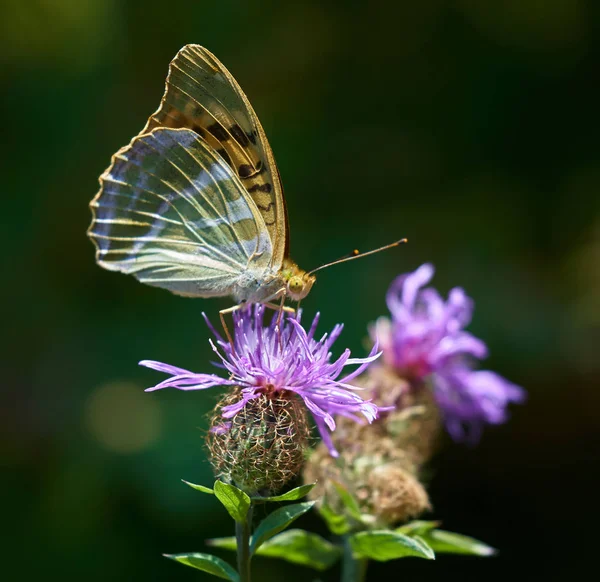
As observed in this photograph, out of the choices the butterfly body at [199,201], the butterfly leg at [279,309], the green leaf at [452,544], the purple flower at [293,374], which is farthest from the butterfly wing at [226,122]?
the green leaf at [452,544]

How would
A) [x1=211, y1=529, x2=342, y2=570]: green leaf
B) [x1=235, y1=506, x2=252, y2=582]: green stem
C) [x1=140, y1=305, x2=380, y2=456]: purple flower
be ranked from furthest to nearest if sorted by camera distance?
[x1=211, y1=529, x2=342, y2=570]: green leaf
[x1=140, y1=305, x2=380, y2=456]: purple flower
[x1=235, y1=506, x2=252, y2=582]: green stem

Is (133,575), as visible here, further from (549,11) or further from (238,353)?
(549,11)

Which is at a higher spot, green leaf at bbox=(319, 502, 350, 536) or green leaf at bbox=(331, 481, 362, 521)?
green leaf at bbox=(331, 481, 362, 521)

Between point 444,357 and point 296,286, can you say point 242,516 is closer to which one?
point 296,286

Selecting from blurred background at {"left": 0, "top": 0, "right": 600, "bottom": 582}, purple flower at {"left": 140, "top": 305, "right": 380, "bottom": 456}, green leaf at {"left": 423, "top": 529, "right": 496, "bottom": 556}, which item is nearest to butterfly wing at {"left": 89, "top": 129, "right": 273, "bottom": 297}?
purple flower at {"left": 140, "top": 305, "right": 380, "bottom": 456}

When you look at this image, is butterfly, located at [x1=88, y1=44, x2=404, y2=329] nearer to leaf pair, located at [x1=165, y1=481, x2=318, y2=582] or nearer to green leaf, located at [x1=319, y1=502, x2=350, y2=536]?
green leaf, located at [x1=319, y1=502, x2=350, y2=536]

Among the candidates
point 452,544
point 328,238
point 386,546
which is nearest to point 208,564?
point 386,546

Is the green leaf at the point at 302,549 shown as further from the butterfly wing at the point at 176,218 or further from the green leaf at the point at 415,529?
the butterfly wing at the point at 176,218
